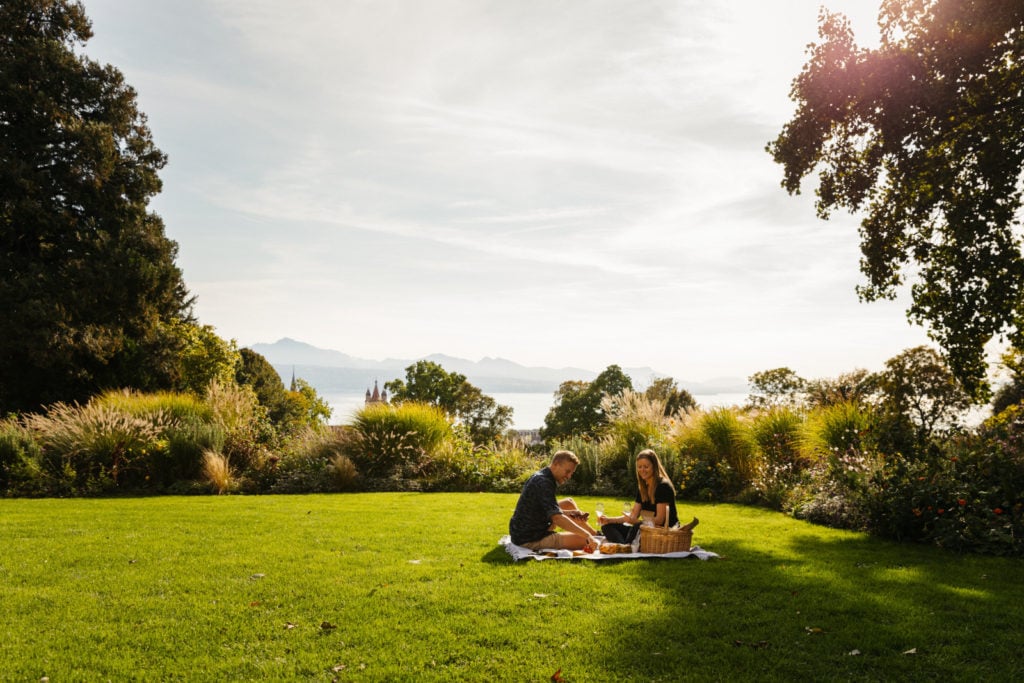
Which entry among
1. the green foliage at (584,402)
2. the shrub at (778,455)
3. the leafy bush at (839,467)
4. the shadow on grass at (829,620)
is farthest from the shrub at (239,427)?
the green foliage at (584,402)

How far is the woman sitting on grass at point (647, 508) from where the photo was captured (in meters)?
6.54

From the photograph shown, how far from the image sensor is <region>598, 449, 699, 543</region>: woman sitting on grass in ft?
21.5

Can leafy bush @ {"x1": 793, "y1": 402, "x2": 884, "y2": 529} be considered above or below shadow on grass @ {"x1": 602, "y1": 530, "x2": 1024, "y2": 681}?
above

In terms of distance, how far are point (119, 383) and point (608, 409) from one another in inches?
621

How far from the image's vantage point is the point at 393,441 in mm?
12695

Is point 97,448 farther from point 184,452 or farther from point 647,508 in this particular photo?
point 647,508

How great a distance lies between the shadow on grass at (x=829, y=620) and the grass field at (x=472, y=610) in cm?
2

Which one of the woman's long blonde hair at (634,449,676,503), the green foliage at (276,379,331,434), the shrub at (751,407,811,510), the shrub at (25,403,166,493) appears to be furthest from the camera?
the green foliage at (276,379,331,434)

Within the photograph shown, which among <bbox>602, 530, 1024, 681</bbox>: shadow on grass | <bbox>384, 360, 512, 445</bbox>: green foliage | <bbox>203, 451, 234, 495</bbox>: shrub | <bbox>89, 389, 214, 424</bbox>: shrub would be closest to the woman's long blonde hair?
<bbox>602, 530, 1024, 681</bbox>: shadow on grass

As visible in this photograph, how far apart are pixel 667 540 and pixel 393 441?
755cm

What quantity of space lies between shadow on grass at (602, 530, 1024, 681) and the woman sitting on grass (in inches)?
26.5

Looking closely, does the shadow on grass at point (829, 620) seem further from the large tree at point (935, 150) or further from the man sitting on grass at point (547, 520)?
the large tree at point (935, 150)

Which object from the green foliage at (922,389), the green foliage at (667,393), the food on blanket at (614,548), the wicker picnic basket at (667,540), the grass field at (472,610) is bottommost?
the grass field at (472,610)

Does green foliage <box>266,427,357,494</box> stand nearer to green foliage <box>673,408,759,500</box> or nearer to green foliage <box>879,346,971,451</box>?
green foliage <box>673,408,759,500</box>
